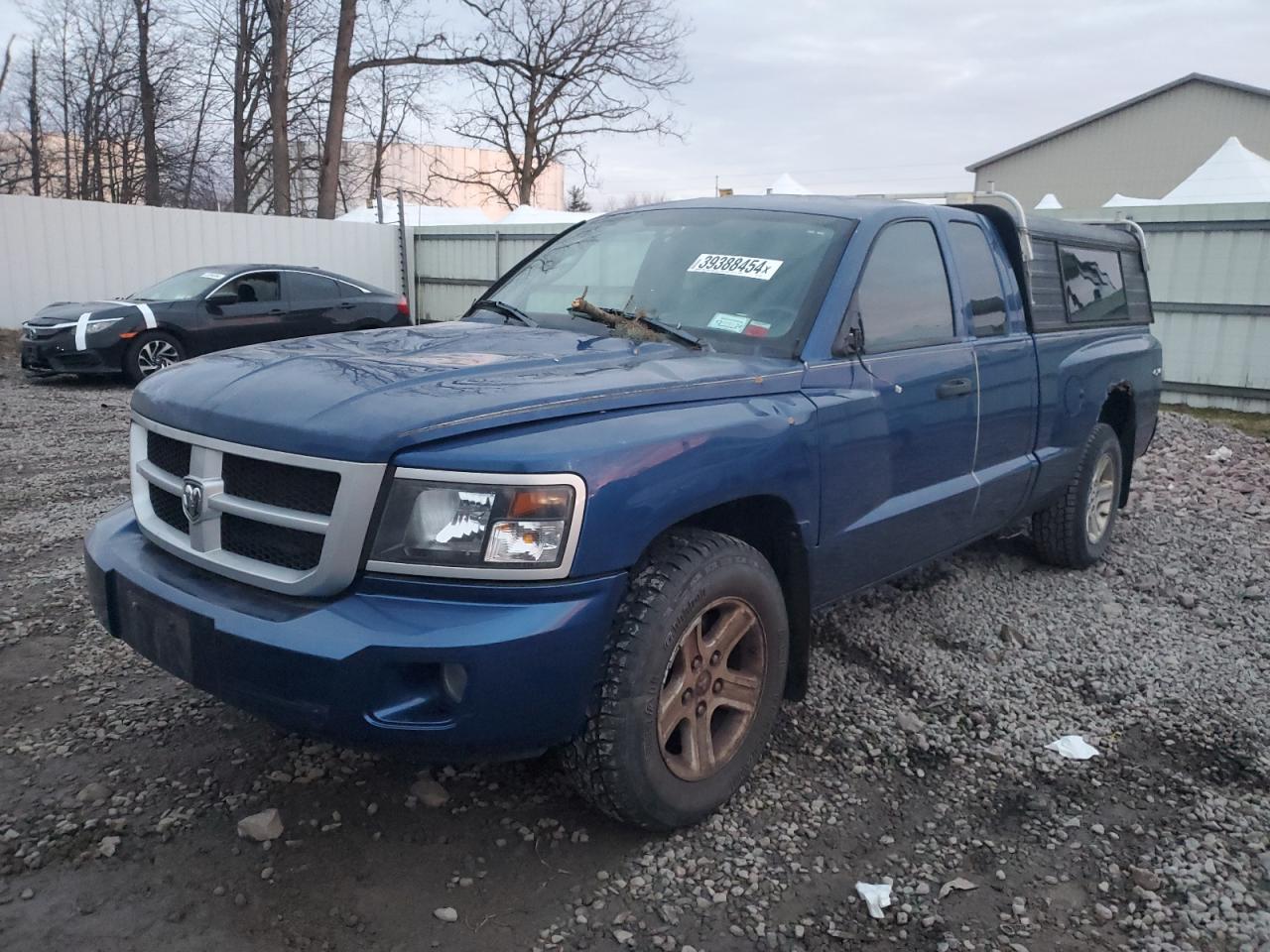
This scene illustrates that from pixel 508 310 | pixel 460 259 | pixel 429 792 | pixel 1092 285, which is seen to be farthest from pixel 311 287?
pixel 429 792

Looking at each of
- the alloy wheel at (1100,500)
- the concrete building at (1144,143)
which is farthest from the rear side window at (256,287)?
the concrete building at (1144,143)

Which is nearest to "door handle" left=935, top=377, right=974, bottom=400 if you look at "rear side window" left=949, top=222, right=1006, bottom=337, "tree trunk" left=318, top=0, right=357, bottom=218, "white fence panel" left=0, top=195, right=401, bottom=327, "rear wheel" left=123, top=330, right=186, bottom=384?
"rear side window" left=949, top=222, right=1006, bottom=337

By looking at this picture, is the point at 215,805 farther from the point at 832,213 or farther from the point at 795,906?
the point at 832,213

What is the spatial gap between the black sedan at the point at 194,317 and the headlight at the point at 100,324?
0.01 m

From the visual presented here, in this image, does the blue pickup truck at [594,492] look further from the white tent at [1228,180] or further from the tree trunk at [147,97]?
the tree trunk at [147,97]

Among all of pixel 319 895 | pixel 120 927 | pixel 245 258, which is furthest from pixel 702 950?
pixel 245 258

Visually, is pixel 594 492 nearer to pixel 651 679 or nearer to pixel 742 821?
pixel 651 679

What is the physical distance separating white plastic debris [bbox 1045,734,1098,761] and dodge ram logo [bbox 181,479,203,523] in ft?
9.00

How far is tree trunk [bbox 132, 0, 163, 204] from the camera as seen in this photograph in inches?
1065

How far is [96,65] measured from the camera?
29.7 metres

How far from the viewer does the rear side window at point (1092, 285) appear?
15.9ft

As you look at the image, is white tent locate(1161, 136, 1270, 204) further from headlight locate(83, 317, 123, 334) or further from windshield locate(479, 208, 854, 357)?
headlight locate(83, 317, 123, 334)

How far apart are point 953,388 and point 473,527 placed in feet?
7.09

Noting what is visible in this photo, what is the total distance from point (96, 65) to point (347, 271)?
1755 cm
